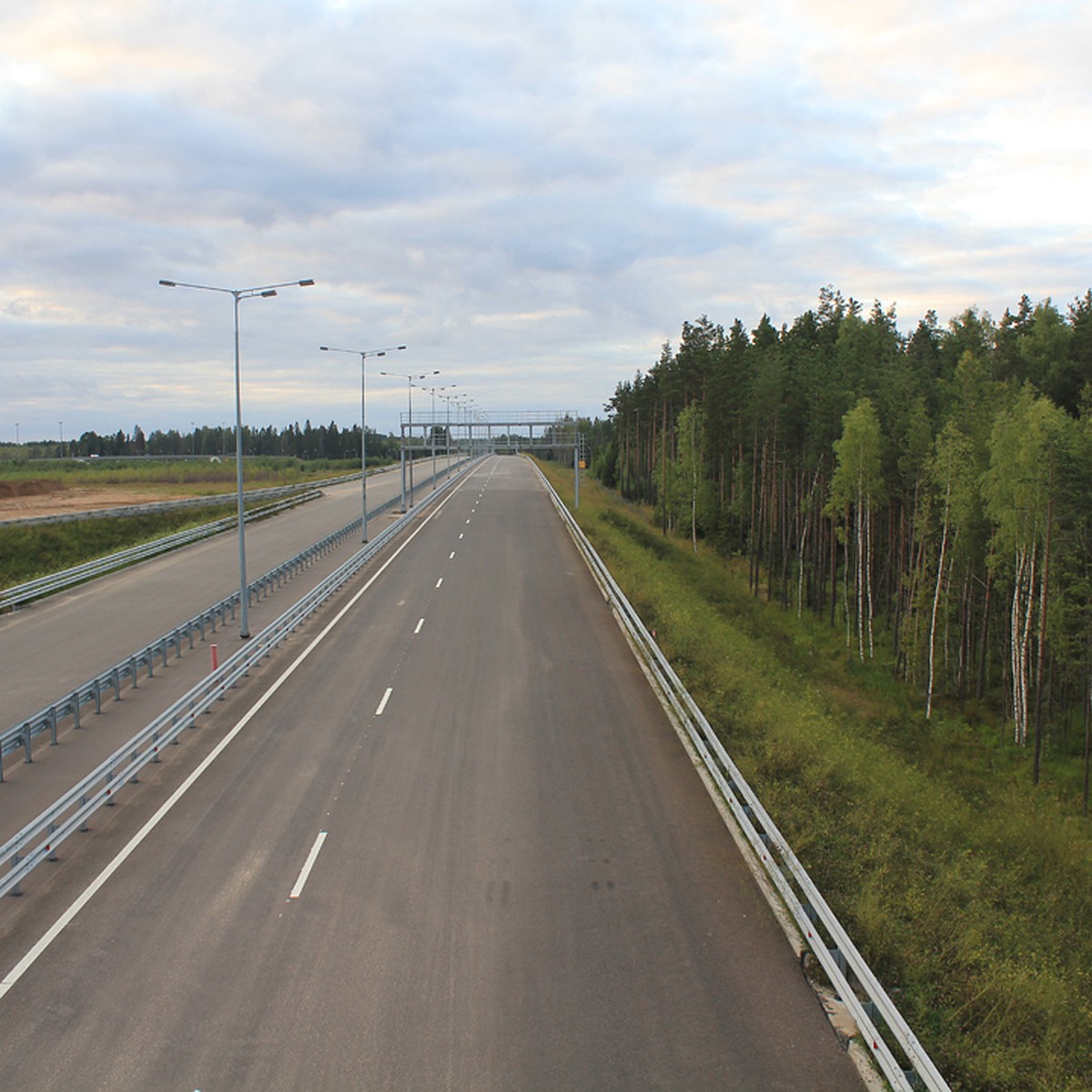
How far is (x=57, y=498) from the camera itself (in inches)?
3110

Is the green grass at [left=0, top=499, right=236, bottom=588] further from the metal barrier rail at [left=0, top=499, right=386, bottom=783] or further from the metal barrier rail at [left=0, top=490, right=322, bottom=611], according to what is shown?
the metal barrier rail at [left=0, top=499, right=386, bottom=783]

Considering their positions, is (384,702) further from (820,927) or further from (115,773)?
(820,927)

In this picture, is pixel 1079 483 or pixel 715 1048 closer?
pixel 715 1048

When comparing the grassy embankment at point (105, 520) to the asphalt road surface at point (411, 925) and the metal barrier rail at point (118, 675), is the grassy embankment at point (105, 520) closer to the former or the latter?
the metal barrier rail at point (118, 675)

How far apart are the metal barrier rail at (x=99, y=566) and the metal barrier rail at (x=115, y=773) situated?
40.5 feet

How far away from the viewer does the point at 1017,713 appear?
27812mm

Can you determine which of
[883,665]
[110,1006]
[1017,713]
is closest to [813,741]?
[110,1006]

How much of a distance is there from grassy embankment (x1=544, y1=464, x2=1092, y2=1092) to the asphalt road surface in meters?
0.97

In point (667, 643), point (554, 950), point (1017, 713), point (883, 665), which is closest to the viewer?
point (554, 950)

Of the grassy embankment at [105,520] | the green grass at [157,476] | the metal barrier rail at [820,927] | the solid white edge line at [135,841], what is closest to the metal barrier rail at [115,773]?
the solid white edge line at [135,841]

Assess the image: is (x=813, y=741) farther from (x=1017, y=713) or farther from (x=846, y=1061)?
(x=1017, y=713)

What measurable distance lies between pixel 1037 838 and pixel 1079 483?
10799mm

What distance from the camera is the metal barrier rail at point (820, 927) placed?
22.6 feet

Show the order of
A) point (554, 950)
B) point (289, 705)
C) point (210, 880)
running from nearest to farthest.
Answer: point (554, 950)
point (210, 880)
point (289, 705)
